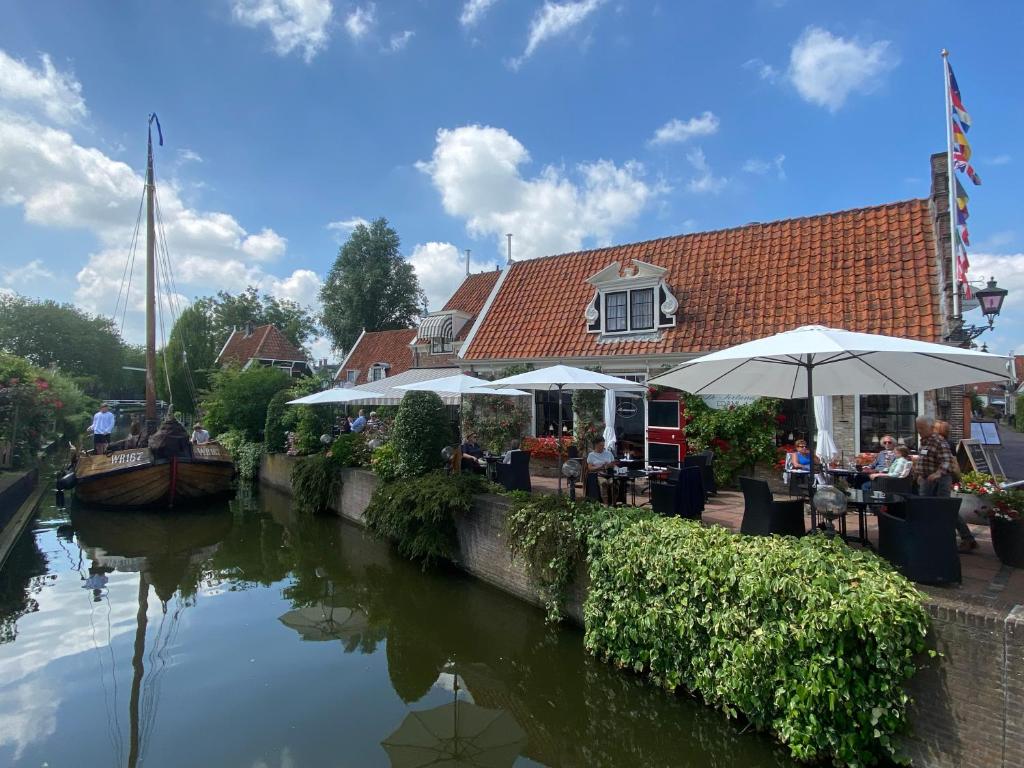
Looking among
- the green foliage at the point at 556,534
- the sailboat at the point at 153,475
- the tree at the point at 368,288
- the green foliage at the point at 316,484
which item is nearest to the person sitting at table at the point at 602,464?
the green foliage at the point at 556,534

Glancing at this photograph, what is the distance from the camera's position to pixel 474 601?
328 inches

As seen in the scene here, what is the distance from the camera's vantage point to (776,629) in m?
4.49

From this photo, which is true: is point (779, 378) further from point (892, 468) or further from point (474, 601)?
point (474, 601)

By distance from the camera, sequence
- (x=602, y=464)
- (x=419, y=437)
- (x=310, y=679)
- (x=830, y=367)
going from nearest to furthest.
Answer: (x=310, y=679) < (x=830, y=367) < (x=602, y=464) < (x=419, y=437)

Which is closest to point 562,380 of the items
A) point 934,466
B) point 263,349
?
point 934,466

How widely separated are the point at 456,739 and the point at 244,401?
1882cm

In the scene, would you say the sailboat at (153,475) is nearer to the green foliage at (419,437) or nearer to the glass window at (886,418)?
the green foliage at (419,437)

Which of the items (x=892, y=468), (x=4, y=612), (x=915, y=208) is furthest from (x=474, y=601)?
(x=915, y=208)

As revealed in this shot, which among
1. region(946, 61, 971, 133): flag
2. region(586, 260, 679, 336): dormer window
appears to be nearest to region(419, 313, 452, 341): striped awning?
region(586, 260, 679, 336): dormer window

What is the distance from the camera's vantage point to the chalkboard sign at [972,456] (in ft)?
31.6

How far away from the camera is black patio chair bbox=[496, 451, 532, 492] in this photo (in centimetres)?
929

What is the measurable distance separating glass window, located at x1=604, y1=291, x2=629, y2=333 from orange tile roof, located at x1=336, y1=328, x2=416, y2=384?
1844 centimetres

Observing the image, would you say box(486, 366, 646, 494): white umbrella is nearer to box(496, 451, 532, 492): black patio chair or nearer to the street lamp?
box(496, 451, 532, 492): black patio chair

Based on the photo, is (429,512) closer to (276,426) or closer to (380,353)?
(276,426)
